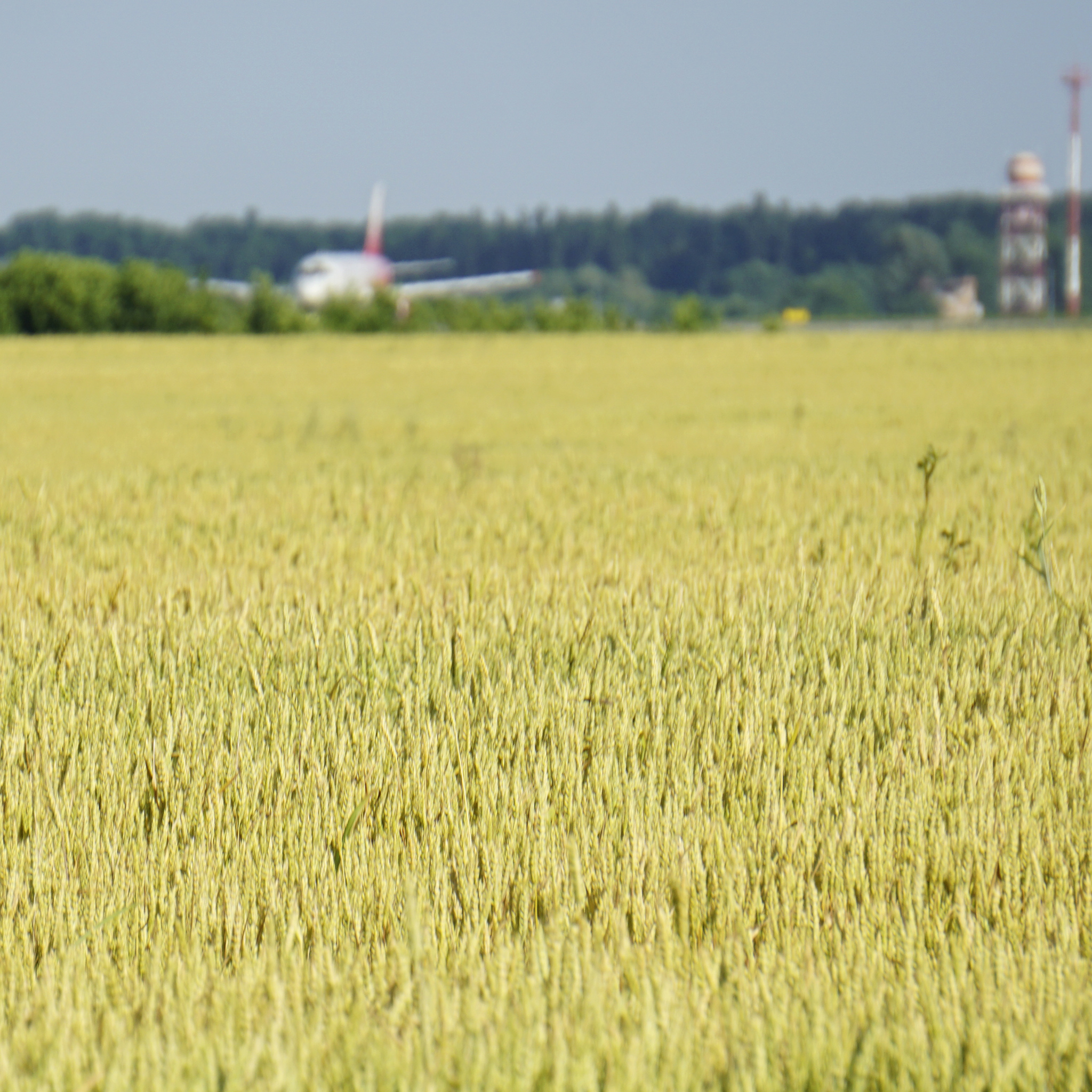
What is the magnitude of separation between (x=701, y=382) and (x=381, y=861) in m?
18.9

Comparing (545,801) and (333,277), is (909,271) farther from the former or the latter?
(545,801)

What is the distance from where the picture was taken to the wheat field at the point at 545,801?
5.86 ft

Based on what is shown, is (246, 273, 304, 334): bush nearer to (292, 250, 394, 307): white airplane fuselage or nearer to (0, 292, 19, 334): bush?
(0, 292, 19, 334): bush

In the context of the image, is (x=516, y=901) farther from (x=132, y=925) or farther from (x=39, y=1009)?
(x=39, y=1009)

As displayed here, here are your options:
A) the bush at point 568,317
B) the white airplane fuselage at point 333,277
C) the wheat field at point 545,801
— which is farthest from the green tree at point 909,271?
the wheat field at point 545,801

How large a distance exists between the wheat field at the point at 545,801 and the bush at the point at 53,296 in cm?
4617

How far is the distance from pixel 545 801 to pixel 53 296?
50975mm

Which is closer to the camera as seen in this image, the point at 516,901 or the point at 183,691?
the point at 516,901

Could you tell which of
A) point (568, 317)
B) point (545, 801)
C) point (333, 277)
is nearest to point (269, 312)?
point (568, 317)

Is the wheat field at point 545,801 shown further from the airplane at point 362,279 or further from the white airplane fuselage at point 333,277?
the white airplane fuselage at point 333,277

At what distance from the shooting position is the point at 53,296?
4984 cm

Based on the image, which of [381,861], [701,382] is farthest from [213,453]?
[701,382]

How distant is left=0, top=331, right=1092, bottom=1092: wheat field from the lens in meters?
1.79

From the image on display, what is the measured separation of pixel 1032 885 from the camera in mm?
2381
